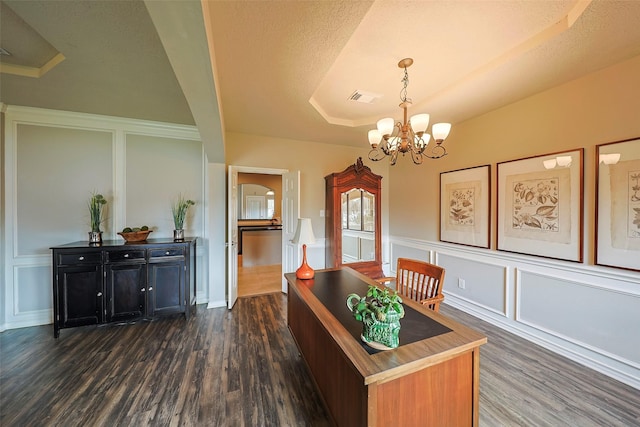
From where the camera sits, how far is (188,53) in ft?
3.66

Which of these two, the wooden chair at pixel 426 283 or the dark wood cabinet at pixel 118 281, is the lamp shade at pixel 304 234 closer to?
the wooden chair at pixel 426 283

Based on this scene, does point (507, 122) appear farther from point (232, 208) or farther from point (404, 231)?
point (232, 208)

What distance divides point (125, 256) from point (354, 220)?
10.2 ft

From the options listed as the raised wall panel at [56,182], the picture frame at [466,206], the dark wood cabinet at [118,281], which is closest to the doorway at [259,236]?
the dark wood cabinet at [118,281]

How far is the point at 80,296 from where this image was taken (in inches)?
99.6

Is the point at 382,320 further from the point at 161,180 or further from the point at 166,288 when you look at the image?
the point at 161,180

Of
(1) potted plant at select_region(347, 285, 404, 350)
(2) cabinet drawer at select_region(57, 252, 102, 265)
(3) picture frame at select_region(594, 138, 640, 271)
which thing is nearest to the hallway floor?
(2) cabinet drawer at select_region(57, 252, 102, 265)

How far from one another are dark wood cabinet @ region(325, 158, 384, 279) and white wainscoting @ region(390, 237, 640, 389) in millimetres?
1222

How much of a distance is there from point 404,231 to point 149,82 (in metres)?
4.03

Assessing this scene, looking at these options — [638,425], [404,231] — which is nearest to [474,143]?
[404,231]

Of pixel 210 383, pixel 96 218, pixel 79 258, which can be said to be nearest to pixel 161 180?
pixel 96 218

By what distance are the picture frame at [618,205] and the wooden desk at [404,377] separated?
1.82 meters

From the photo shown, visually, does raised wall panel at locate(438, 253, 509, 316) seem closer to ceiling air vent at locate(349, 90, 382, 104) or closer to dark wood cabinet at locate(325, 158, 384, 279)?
dark wood cabinet at locate(325, 158, 384, 279)

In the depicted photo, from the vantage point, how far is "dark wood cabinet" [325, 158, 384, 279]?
3.69m
